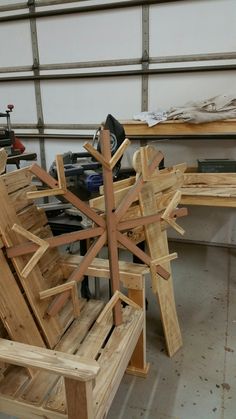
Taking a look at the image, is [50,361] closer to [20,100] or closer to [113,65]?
[113,65]

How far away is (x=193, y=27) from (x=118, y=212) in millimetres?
2282

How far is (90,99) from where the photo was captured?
3.28m

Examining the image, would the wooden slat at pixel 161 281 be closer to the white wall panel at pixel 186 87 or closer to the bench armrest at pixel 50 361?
the bench armrest at pixel 50 361

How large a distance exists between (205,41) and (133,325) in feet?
8.26

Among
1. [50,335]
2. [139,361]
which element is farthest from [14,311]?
[139,361]

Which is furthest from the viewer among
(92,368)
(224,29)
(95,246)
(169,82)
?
(169,82)

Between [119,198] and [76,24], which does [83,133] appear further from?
[119,198]

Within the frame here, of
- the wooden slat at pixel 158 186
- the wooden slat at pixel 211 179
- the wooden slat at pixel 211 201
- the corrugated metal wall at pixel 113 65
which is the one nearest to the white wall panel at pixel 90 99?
the corrugated metal wall at pixel 113 65

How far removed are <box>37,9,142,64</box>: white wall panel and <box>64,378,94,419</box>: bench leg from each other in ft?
9.55

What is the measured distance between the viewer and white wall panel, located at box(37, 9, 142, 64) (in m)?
2.97

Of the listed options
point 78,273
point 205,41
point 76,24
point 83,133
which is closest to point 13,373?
point 78,273

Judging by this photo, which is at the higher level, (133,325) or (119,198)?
(119,198)

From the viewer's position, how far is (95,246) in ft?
4.17

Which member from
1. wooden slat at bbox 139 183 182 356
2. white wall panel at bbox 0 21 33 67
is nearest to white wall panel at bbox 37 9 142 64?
white wall panel at bbox 0 21 33 67
